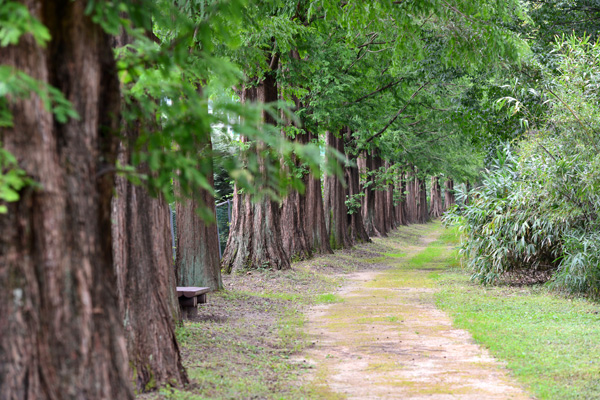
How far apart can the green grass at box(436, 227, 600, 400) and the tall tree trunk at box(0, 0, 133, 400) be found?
458 centimetres

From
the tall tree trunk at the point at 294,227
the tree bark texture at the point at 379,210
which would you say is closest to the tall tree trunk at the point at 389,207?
the tree bark texture at the point at 379,210

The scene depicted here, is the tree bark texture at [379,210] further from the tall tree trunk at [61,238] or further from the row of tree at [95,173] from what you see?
the tall tree trunk at [61,238]

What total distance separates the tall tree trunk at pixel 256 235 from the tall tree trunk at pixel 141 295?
10.7 m

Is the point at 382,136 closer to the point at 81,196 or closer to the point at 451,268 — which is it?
the point at 451,268

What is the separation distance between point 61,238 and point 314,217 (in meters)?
20.1

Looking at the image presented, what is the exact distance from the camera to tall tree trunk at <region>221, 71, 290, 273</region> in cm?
1769

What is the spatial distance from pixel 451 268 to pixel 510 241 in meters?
6.71

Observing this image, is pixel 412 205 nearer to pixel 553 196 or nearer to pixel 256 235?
pixel 256 235

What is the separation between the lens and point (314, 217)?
77.6ft

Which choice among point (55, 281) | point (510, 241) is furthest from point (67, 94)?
point (510, 241)

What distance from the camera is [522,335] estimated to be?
372 inches

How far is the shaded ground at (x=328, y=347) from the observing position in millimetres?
6820

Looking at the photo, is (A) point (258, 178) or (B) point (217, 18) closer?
(A) point (258, 178)

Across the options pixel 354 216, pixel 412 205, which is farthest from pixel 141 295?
pixel 412 205
